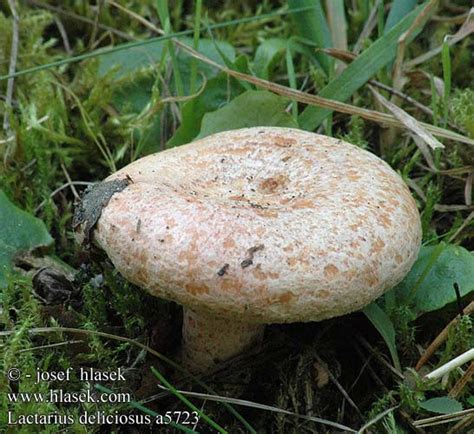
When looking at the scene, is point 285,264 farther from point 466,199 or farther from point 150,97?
point 150,97

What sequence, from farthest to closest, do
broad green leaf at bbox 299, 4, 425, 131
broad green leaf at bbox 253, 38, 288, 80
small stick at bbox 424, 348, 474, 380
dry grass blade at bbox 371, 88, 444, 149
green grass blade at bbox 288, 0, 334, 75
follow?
broad green leaf at bbox 253, 38, 288, 80, green grass blade at bbox 288, 0, 334, 75, broad green leaf at bbox 299, 4, 425, 131, dry grass blade at bbox 371, 88, 444, 149, small stick at bbox 424, 348, 474, 380

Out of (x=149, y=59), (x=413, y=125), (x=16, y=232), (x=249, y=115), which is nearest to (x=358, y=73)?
(x=413, y=125)

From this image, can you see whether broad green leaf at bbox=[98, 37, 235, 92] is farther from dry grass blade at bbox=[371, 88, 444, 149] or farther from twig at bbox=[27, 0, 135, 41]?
dry grass blade at bbox=[371, 88, 444, 149]

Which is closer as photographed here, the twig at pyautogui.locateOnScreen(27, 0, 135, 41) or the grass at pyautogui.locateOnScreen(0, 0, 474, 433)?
the grass at pyautogui.locateOnScreen(0, 0, 474, 433)

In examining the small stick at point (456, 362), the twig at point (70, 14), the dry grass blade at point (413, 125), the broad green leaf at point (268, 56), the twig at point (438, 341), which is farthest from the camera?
the twig at point (70, 14)

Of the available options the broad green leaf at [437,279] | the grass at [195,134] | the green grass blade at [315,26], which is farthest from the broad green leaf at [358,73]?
the broad green leaf at [437,279]

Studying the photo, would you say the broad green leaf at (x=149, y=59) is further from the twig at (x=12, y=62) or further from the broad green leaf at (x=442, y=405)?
the broad green leaf at (x=442, y=405)

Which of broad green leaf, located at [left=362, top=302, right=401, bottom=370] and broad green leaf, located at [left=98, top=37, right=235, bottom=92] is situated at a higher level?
broad green leaf, located at [left=98, top=37, right=235, bottom=92]

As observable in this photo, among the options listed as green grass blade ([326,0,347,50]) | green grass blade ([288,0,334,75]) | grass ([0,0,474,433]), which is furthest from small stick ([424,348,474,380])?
green grass blade ([326,0,347,50])
